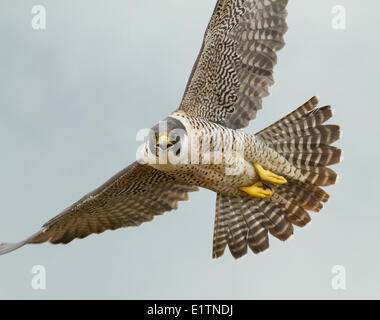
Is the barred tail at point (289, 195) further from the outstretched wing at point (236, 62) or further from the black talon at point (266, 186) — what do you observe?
the outstretched wing at point (236, 62)

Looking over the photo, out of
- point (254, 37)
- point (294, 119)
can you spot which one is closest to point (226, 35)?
point (254, 37)

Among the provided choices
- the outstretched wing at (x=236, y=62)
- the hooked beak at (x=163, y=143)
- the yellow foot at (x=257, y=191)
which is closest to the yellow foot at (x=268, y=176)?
the yellow foot at (x=257, y=191)

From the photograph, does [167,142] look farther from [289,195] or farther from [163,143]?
[289,195]

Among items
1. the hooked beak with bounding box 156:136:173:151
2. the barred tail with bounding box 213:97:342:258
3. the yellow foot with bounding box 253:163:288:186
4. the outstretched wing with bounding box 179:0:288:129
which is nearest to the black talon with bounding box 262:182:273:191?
the barred tail with bounding box 213:97:342:258

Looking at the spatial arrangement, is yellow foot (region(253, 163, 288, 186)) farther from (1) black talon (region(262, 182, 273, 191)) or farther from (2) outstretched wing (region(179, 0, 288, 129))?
(2) outstretched wing (region(179, 0, 288, 129))

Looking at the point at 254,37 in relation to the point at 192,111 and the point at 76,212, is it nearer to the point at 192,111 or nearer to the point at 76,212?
the point at 192,111

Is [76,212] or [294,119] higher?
[294,119]

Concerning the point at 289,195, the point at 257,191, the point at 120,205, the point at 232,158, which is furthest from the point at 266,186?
the point at 120,205
